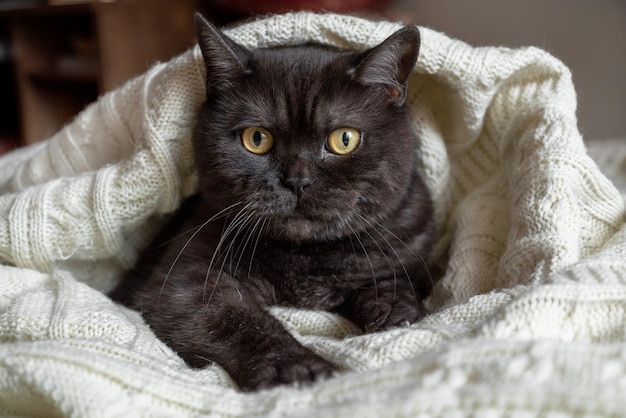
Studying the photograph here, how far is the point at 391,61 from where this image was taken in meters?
1.04

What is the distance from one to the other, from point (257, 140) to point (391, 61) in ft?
0.90

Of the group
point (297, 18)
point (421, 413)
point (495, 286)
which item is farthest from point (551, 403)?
point (297, 18)

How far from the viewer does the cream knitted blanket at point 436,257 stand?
2.13ft

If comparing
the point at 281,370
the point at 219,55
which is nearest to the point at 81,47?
the point at 219,55

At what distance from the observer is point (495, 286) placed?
1.07 meters

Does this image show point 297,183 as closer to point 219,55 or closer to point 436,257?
point 219,55

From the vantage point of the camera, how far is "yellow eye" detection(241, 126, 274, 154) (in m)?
1.03

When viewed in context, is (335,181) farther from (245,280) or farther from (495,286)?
(495,286)

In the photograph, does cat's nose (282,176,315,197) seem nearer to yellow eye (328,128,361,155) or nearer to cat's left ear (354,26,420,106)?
yellow eye (328,128,361,155)

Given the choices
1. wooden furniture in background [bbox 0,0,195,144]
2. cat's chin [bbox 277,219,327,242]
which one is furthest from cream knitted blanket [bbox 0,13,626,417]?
wooden furniture in background [bbox 0,0,195,144]

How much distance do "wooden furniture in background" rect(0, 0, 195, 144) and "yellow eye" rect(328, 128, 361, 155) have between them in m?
1.89

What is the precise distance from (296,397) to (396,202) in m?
0.50

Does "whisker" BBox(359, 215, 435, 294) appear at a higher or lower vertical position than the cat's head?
lower

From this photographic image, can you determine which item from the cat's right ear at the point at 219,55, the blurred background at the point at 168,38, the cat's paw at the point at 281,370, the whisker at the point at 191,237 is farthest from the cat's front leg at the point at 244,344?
the blurred background at the point at 168,38
